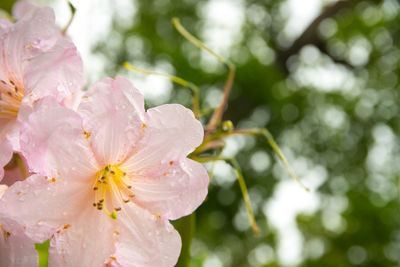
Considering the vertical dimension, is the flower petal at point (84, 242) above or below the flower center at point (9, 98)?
below

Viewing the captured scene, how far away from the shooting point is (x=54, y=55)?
0.81 ft

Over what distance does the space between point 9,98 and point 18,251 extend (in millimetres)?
102

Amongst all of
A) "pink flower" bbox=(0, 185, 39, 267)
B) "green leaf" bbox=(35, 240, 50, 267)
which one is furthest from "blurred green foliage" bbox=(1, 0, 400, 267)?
"pink flower" bbox=(0, 185, 39, 267)

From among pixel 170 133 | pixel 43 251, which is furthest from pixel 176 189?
pixel 43 251

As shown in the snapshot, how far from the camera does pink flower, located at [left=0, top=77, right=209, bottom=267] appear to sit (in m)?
0.22

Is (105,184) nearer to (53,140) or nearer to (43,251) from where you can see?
(53,140)

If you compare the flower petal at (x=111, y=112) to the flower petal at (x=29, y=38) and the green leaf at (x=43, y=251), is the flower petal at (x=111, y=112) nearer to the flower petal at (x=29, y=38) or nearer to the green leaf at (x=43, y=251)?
the flower petal at (x=29, y=38)

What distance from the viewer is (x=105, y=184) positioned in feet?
0.85

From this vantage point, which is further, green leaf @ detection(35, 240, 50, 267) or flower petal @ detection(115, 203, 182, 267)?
green leaf @ detection(35, 240, 50, 267)

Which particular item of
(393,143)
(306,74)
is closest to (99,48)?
(306,74)

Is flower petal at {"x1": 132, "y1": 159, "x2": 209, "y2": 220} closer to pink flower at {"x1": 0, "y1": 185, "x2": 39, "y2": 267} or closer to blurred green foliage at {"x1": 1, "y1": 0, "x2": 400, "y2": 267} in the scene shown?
pink flower at {"x1": 0, "y1": 185, "x2": 39, "y2": 267}

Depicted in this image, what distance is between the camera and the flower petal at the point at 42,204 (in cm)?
22

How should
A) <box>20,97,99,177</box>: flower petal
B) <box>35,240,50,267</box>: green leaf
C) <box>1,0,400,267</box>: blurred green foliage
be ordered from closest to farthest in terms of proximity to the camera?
<box>20,97,99,177</box>: flower petal
<box>35,240,50,267</box>: green leaf
<box>1,0,400,267</box>: blurred green foliage

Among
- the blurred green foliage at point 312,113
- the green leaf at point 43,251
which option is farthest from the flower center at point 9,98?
the blurred green foliage at point 312,113
